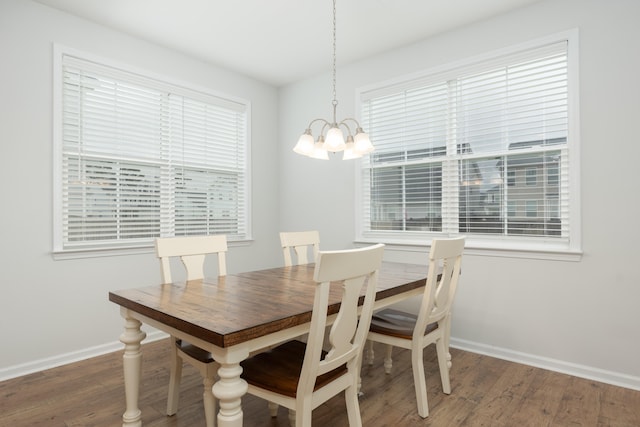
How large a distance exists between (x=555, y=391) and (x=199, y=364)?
222cm

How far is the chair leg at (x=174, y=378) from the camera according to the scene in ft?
6.40

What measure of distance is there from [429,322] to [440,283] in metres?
0.24

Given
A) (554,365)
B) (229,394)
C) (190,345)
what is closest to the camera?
(229,394)

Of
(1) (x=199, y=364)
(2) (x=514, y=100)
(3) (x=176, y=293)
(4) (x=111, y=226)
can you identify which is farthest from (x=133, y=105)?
(2) (x=514, y=100)

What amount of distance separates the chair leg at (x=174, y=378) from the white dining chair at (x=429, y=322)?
109 centimetres

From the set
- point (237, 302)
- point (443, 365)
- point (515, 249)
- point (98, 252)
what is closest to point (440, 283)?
point (443, 365)

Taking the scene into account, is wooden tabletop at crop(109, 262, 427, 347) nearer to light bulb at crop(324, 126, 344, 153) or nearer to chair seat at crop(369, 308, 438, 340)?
chair seat at crop(369, 308, 438, 340)

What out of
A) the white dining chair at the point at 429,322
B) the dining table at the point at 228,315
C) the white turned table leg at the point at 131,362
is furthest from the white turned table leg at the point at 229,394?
the white dining chair at the point at 429,322

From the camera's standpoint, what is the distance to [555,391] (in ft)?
7.60

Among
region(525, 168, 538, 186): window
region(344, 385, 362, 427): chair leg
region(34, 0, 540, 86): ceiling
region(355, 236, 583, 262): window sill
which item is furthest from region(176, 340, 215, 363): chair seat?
region(525, 168, 538, 186): window

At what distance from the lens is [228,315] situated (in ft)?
4.76

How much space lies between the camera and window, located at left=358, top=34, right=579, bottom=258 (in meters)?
2.69

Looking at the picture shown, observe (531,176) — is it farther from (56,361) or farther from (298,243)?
(56,361)

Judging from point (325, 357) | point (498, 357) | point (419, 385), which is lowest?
point (498, 357)
